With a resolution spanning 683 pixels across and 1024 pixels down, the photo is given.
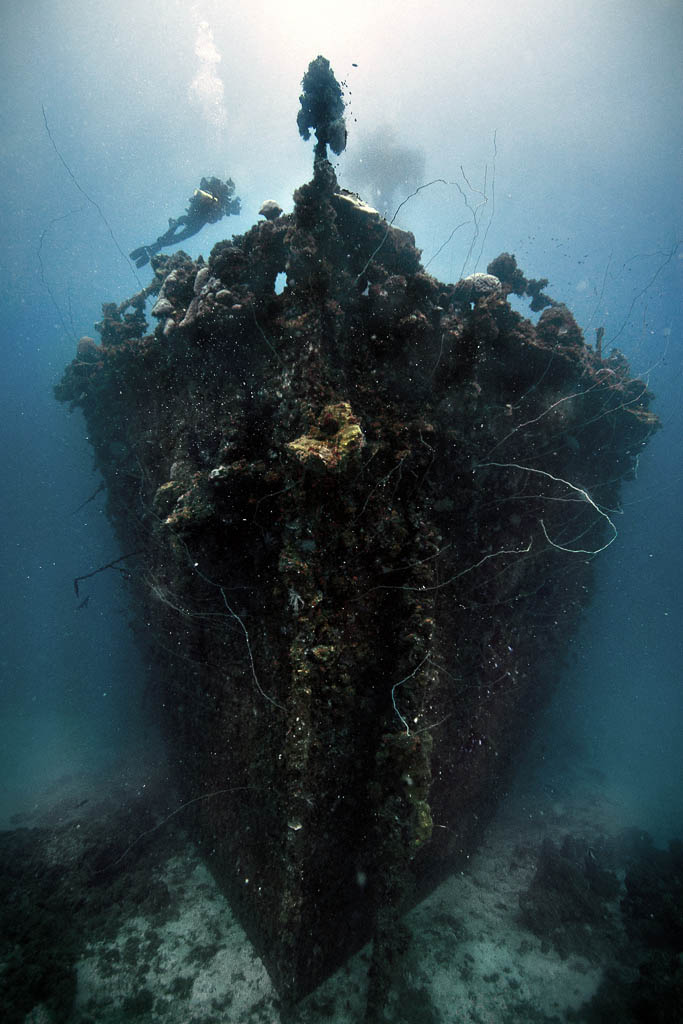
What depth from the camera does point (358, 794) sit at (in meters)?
4.03

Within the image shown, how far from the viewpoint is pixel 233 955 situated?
5.04 metres

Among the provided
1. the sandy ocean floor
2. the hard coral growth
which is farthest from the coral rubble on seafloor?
the sandy ocean floor

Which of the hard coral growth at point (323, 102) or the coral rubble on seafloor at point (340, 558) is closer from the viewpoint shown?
the coral rubble on seafloor at point (340, 558)

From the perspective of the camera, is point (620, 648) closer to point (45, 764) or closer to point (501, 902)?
point (501, 902)

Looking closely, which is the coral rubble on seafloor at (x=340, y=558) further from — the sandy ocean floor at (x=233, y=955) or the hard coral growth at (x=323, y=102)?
the sandy ocean floor at (x=233, y=955)

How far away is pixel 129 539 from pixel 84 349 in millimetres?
8109

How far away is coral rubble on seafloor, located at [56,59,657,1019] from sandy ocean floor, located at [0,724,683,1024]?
2.78 feet

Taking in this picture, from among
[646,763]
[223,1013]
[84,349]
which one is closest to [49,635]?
[84,349]

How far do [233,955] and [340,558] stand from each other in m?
5.96

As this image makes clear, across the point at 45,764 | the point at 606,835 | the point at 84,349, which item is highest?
the point at 84,349

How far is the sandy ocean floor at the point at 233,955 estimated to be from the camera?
14.9 feet

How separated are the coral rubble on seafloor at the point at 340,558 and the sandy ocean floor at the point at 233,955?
33.4 inches

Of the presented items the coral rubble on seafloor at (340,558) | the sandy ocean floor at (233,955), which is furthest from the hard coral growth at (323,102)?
the sandy ocean floor at (233,955)

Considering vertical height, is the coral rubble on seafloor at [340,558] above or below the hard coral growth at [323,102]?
below
